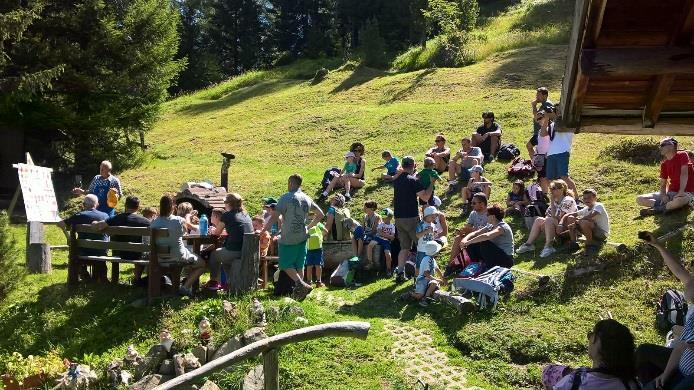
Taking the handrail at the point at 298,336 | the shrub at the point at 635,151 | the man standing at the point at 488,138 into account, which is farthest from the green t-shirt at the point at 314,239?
the shrub at the point at 635,151

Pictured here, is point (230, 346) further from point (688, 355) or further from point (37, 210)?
point (37, 210)

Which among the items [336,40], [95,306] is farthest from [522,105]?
[336,40]

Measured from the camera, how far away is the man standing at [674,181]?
10.1 meters

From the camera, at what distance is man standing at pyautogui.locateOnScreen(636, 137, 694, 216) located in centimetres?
1010

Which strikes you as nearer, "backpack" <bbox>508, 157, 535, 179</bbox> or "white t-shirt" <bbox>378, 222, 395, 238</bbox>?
"white t-shirt" <bbox>378, 222, 395, 238</bbox>

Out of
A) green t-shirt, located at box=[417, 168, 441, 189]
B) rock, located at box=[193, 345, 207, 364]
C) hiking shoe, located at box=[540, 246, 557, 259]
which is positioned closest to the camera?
rock, located at box=[193, 345, 207, 364]

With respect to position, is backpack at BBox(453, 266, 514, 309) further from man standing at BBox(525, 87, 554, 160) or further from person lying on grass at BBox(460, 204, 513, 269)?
man standing at BBox(525, 87, 554, 160)

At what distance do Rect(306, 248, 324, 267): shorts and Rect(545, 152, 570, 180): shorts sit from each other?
4.12 meters

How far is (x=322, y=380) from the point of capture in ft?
24.7

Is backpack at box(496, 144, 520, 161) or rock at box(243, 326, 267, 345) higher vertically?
backpack at box(496, 144, 520, 161)

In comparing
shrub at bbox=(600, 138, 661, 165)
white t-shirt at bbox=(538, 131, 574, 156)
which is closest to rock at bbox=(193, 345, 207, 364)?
white t-shirt at bbox=(538, 131, 574, 156)

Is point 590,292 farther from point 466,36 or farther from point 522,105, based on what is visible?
point 466,36

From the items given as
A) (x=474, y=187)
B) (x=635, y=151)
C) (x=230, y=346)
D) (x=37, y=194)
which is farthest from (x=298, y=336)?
(x=635, y=151)

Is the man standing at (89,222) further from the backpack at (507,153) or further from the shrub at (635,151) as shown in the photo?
the shrub at (635,151)
